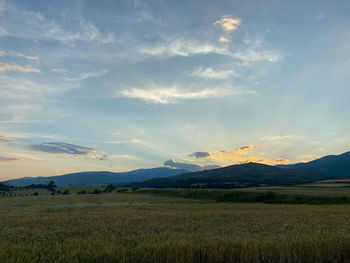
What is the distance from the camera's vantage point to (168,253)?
714cm

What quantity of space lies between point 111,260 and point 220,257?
10.8 ft

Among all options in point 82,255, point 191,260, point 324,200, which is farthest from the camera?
point 324,200

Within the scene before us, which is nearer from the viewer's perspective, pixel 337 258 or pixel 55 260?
pixel 55 260

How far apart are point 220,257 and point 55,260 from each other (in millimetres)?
5034

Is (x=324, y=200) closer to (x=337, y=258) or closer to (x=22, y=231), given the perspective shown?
(x=337, y=258)

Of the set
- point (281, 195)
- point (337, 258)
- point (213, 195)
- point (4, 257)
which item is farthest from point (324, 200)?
point (4, 257)

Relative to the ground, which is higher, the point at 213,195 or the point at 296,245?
the point at 296,245

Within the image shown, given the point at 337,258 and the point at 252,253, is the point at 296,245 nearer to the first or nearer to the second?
the point at 337,258

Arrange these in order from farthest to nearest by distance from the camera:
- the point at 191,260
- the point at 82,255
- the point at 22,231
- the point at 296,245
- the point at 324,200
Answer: the point at 324,200
the point at 22,231
the point at 296,245
the point at 82,255
the point at 191,260

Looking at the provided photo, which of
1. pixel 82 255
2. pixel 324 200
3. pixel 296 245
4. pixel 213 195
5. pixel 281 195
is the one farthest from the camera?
pixel 213 195

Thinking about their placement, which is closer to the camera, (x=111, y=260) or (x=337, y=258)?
(x=111, y=260)

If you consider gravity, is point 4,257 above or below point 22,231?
Answer: above

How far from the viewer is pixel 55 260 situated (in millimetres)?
7039

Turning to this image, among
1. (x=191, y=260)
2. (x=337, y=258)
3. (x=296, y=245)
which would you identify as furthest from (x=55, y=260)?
(x=337, y=258)
